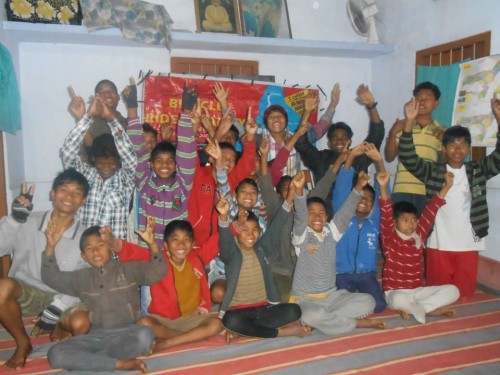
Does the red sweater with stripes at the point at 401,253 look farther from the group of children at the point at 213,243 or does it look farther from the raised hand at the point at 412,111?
the raised hand at the point at 412,111

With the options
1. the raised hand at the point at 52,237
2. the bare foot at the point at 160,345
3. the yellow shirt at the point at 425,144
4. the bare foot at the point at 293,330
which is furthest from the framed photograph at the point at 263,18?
the bare foot at the point at 160,345

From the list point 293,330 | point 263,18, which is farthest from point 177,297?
point 263,18

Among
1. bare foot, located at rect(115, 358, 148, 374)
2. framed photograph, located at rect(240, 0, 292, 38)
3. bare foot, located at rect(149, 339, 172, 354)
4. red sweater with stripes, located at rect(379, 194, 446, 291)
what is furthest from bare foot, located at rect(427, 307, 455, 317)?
framed photograph, located at rect(240, 0, 292, 38)

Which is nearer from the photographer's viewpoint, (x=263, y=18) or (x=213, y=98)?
(x=213, y=98)

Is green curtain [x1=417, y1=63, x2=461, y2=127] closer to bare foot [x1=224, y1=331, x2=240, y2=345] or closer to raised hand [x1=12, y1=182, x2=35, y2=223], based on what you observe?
bare foot [x1=224, y1=331, x2=240, y2=345]

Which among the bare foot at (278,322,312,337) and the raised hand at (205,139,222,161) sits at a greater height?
the raised hand at (205,139,222,161)

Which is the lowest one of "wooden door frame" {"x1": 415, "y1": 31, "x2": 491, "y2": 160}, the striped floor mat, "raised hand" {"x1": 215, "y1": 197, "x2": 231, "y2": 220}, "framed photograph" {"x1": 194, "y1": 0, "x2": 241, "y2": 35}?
the striped floor mat

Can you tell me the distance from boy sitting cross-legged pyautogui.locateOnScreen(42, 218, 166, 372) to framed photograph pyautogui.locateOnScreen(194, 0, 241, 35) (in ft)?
10.2

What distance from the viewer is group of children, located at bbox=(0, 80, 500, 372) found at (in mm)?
2393

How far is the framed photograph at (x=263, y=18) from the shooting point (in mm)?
4891

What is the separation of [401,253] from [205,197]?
58.7 inches

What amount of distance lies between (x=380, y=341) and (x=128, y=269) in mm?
1565

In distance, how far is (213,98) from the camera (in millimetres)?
4848

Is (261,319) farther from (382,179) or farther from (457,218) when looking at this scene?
(457,218)
